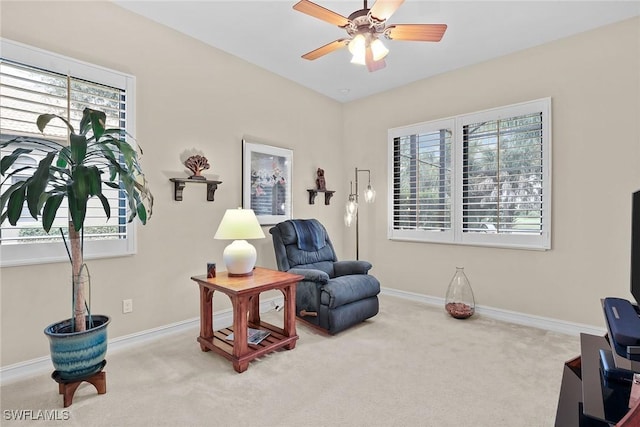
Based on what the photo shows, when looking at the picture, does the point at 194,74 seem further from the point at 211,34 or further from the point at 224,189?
the point at 224,189

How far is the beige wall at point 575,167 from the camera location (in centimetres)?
285

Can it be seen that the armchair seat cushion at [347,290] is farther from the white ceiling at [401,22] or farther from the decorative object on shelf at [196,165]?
the white ceiling at [401,22]

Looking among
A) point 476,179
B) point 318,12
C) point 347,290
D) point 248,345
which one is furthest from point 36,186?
point 476,179

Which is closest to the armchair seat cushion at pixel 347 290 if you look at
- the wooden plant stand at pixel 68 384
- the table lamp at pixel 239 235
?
the table lamp at pixel 239 235

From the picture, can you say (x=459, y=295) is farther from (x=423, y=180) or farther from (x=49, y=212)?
(x=49, y=212)

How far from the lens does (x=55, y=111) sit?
2.39 metres

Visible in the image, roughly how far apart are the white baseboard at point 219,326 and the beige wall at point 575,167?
8cm

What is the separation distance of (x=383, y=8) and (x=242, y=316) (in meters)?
2.26

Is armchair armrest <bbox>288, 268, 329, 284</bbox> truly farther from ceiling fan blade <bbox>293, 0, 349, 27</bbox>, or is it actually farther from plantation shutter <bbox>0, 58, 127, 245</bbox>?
ceiling fan blade <bbox>293, 0, 349, 27</bbox>

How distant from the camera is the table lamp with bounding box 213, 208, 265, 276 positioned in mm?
2670

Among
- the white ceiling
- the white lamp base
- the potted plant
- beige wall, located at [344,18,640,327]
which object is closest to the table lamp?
the white lamp base

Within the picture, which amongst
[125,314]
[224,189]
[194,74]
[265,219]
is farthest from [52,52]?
[265,219]

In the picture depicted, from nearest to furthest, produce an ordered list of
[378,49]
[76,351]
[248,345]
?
[76,351] → [378,49] → [248,345]

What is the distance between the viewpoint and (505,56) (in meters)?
3.49
